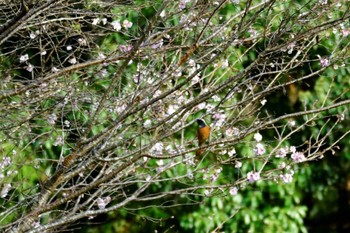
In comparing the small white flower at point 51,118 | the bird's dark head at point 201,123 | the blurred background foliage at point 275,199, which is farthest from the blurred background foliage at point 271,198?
the bird's dark head at point 201,123

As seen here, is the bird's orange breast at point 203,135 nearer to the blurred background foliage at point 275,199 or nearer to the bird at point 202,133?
the bird at point 202,133

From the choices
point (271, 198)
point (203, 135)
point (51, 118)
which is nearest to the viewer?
point (203, 135)

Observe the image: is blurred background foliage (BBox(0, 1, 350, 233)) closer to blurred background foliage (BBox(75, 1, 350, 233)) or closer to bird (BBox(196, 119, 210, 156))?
blurred background foliage (BBox(75, 1, 350, 233))

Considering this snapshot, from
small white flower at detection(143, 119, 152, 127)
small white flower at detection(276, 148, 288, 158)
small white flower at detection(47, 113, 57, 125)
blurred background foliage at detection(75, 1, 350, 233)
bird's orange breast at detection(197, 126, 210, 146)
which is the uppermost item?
bird's orange breast at detection(197, 126, 210, 146)

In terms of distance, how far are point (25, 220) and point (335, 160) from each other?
3.96 metres

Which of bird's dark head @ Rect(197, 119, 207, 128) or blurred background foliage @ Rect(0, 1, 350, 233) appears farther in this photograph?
blurred background foliage @ Rect(0, 1, 350, 233)

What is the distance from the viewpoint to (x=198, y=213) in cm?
649

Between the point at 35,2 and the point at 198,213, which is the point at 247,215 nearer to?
the point at 198,213

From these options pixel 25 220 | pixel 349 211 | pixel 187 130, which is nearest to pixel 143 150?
pixel 25 220

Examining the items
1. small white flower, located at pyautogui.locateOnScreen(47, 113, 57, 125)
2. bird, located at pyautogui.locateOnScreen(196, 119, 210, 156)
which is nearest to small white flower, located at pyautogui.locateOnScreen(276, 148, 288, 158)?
→ bird, located at pyautogui.locateOnScreen(196, 119, 210, 156)

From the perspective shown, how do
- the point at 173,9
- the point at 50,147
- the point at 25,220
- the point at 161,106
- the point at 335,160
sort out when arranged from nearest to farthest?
the point at 25,220 < the point at 161,106 < the point at 173,9 < the point at 50,147 < the point at 335,160

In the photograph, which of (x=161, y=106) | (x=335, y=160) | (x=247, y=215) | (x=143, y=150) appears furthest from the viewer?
(x=335, y=160)

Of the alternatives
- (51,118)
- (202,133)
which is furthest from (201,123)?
(51,118)

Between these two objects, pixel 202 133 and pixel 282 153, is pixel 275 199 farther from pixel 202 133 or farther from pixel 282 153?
pixel 202 133
